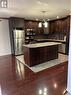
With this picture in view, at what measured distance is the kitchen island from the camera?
4519mm

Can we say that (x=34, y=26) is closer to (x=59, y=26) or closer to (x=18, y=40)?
(x=59, y=26)

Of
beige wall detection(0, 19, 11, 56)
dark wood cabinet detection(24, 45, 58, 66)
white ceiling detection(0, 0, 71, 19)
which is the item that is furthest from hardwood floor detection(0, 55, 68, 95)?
beige wall detection(0, 19, 11, 56)

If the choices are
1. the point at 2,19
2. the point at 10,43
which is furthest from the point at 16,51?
the point at 2,19

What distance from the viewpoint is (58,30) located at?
7816 mm

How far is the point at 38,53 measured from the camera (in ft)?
15.6

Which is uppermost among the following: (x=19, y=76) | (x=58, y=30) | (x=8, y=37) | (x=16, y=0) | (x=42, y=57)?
(x=16, y=0)

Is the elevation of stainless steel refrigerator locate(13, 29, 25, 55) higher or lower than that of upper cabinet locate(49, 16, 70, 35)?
lower

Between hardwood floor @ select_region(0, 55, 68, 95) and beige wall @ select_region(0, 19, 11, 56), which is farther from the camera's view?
beige wall @ select_region(0, 19, 11, 56)

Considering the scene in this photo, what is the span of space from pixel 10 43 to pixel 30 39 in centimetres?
172

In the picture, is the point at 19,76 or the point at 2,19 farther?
the point at 2,19

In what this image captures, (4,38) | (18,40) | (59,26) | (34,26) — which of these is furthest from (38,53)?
(34,26)

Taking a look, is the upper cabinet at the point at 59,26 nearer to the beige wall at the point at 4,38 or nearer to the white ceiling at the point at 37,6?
the white ceiling at the point at 37,6

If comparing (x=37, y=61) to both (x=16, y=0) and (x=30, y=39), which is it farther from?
(x=30, y=39)

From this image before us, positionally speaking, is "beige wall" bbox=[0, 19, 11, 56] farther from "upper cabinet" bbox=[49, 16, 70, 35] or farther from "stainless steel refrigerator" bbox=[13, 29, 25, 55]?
"upper cabinet" bbox=[49, 16, 70, 35]
